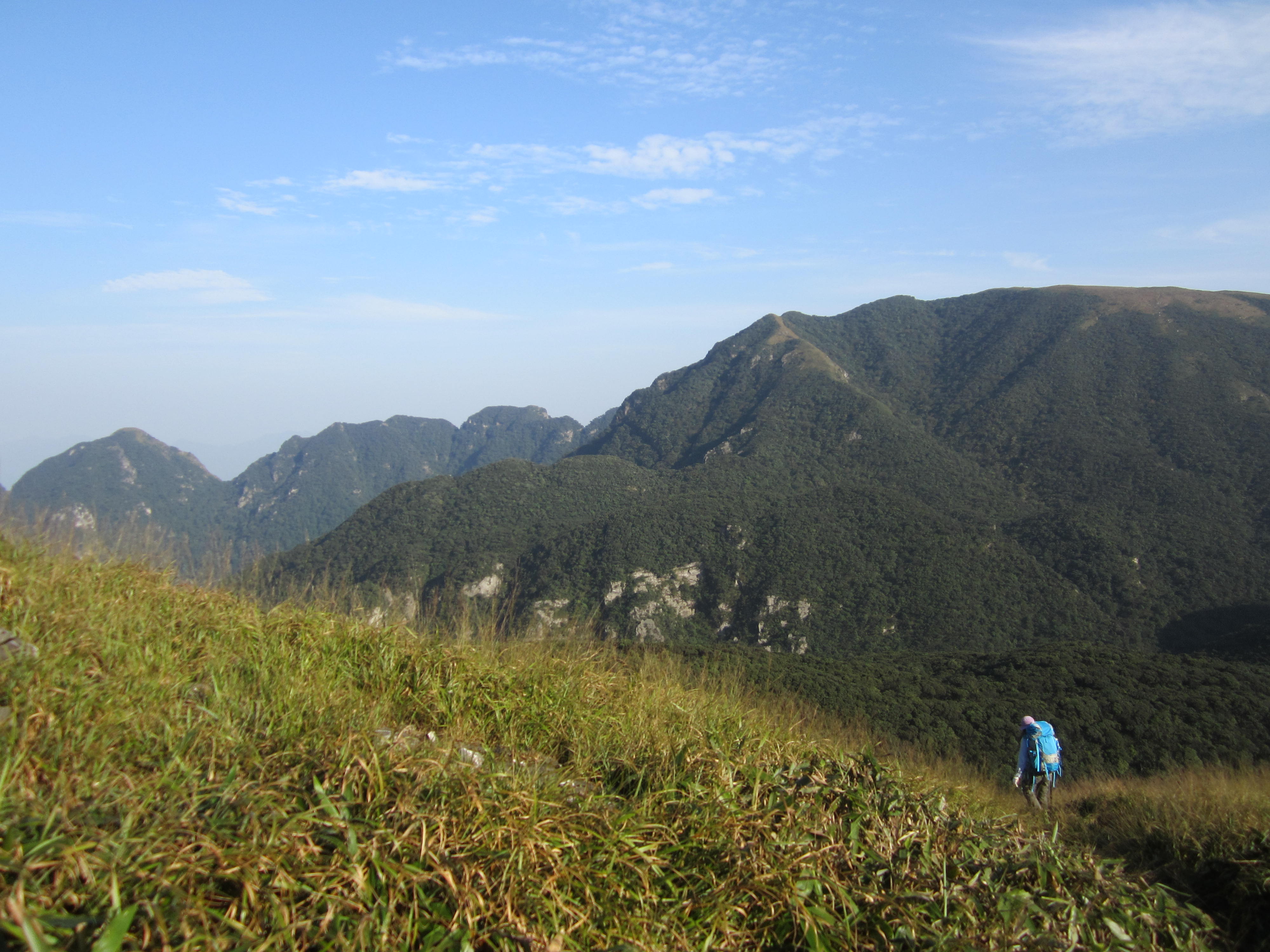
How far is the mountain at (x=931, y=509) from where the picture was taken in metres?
57.2

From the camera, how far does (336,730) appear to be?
296cm

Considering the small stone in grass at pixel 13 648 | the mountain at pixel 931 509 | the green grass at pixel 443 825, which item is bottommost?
the mountain at pixel 931 509

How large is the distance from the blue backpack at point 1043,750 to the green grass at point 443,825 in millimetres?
3924

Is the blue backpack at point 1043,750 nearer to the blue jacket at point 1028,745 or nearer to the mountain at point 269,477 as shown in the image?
the blue jacket at point 1028,745

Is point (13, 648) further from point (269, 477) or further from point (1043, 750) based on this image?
point (269, 477)

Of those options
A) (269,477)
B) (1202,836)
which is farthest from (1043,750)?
(269,477)

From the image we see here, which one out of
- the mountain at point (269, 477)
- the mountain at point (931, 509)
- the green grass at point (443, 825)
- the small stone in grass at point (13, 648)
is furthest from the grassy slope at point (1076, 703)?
the mountain at point (269, 477)

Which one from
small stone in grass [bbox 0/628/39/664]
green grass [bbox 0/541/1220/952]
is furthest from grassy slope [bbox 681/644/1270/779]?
small stone in grass [bbox 0/628/39/664]

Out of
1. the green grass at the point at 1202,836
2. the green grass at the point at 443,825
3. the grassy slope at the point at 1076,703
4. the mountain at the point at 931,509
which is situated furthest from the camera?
the mountain at the point at 931,509

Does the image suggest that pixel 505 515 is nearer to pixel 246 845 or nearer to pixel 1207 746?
pixel 1207 746

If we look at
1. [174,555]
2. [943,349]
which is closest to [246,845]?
A: [174,555]

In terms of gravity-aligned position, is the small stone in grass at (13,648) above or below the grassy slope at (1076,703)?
above

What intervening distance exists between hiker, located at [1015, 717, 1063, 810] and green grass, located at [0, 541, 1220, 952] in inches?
155

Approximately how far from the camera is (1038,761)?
709 cm
